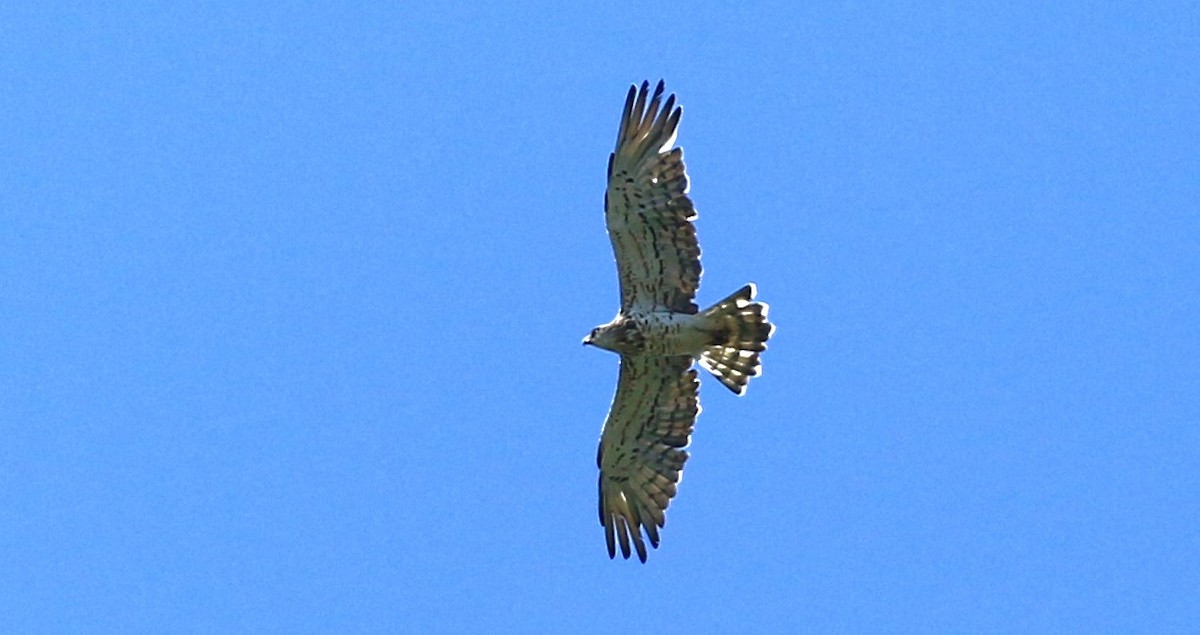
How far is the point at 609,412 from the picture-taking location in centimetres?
1780

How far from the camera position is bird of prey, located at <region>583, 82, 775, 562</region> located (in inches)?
660

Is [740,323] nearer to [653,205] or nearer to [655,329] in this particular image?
[655,329]

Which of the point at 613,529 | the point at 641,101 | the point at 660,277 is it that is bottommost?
the point at 613,529

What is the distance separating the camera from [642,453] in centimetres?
1797

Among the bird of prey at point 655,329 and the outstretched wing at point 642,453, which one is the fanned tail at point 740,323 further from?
the outstretched wing at point 642,453

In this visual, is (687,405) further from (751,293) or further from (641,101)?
(641,101)

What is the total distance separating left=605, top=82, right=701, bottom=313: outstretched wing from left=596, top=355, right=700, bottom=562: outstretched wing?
3.29 ft

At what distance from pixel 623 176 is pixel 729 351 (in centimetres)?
190

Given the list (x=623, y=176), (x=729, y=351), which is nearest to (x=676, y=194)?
(x=623, y=176)

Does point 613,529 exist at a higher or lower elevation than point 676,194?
lower

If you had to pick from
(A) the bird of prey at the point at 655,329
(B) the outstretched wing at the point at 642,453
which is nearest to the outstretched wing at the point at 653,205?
(A) the bird of prey at the point at 655,329

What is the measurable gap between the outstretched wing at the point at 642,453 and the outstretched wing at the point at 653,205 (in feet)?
3.29

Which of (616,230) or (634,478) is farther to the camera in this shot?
(634,478)

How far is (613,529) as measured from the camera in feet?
58.7
